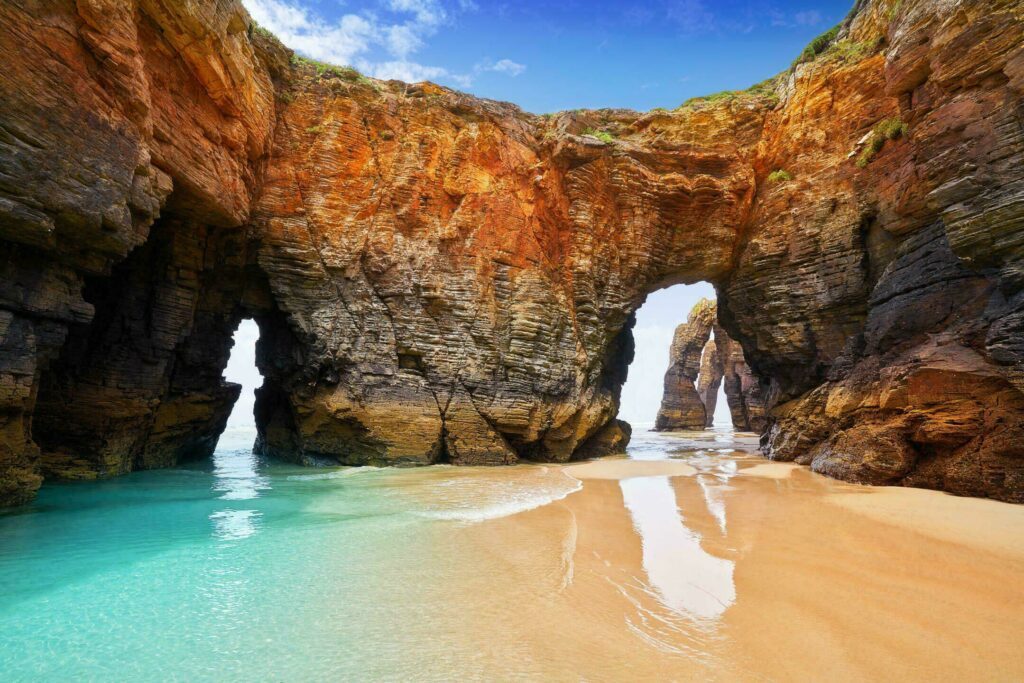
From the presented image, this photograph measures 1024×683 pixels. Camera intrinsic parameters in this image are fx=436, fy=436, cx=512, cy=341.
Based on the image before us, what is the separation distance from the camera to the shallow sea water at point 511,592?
2.57 m

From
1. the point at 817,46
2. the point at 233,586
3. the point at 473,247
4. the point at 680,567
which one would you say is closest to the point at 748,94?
the point at 817,46

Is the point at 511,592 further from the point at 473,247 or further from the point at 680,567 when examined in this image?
the point at 473,247

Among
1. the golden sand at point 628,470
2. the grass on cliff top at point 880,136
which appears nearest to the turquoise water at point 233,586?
the golden sand at point 628,470

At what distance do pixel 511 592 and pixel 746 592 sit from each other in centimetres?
189

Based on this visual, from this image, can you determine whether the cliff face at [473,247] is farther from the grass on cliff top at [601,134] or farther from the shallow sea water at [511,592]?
the shallow sea water at [511,592]

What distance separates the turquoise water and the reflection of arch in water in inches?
67.8

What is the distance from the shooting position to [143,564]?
429cm

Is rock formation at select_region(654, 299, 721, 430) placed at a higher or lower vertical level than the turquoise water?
higher

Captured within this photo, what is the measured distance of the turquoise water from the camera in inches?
103

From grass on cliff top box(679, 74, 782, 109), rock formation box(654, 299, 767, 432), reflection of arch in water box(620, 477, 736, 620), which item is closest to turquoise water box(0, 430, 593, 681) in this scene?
reflection of arch in water box(620, 477, 736, 620)

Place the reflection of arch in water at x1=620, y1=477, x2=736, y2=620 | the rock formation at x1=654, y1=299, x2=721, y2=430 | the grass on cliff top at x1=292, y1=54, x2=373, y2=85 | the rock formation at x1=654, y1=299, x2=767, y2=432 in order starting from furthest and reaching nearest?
the rock formation at x1=654, y1=299, x2=721, y2=430
the rock formation at x1=654, y1=299, x2=767, y2=432
the grass on cliff top at x1=292, y1=54, x2=373, y2=85
the reflection of arch in water at x1=620, y1=477, x2=736, y2=620

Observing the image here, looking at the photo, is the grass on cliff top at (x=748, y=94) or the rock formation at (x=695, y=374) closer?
the grass on cliff top at (x=748, y=94)

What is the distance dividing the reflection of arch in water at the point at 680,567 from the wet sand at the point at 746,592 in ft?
0.07

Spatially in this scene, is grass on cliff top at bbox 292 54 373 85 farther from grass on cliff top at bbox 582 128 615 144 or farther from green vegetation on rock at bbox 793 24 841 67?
green vegetation on rock at bbox 793 24 841 67
